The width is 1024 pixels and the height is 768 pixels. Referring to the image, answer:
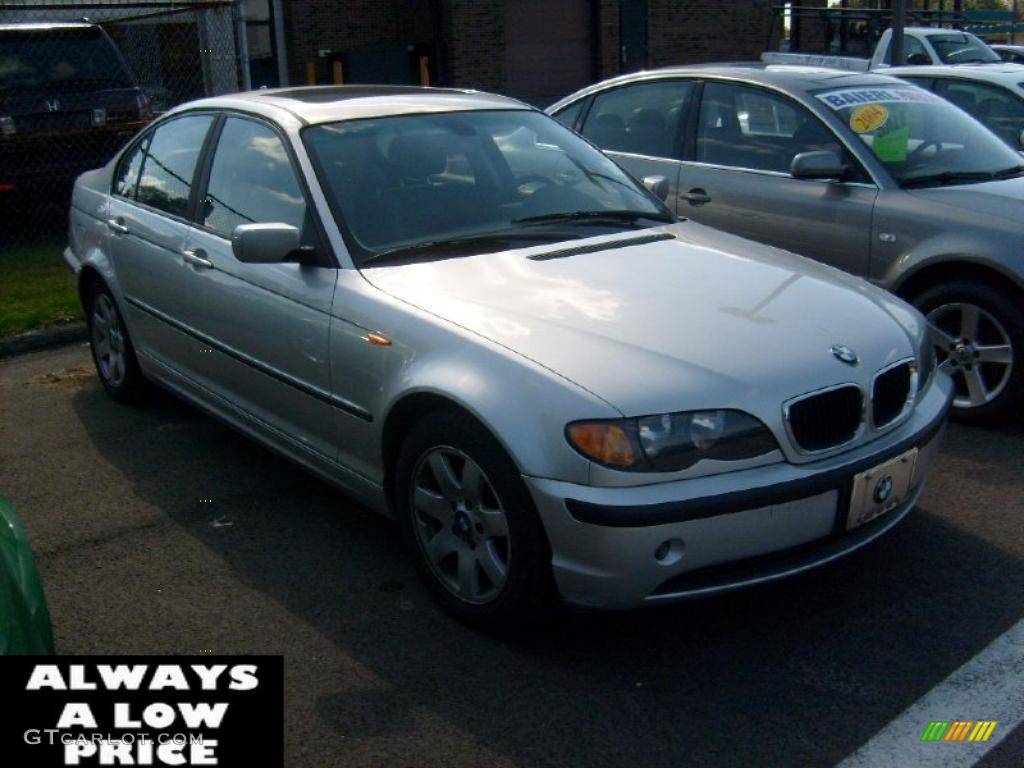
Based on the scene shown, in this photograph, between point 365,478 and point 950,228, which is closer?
point 365,478

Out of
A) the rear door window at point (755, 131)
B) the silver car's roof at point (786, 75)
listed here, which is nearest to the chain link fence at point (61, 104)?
the silver car's roof at point (786, 75)

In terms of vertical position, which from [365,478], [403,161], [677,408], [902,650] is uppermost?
[403,161]

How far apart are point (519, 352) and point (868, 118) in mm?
3513

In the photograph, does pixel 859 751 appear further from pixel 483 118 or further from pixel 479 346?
pixel 483 118

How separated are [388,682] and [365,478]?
34.9 inches

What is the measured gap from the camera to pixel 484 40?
24578 mm

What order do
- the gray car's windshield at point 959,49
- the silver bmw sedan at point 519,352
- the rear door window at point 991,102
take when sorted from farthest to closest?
the gray car's windshield at point 959,49 → the rear door window at point 991,102 → the silver bmw sedan at point 519,352

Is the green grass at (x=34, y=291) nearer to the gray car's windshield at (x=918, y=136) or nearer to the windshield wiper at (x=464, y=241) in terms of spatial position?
the windshield wiper at (x=464, y=241)

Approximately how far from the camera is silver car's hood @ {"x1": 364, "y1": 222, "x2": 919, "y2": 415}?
11.8 ft

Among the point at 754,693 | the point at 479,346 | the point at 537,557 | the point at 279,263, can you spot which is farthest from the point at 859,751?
the point at 279,263

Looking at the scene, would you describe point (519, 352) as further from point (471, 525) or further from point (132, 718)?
point (132, 718)

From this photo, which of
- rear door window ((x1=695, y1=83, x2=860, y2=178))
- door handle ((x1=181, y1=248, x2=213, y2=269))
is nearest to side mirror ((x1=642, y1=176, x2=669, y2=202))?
rear door window ((x1=695, y1=83, x2=860, y2=178))

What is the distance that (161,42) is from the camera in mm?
18109

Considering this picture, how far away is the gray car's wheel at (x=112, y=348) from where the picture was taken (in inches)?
245
